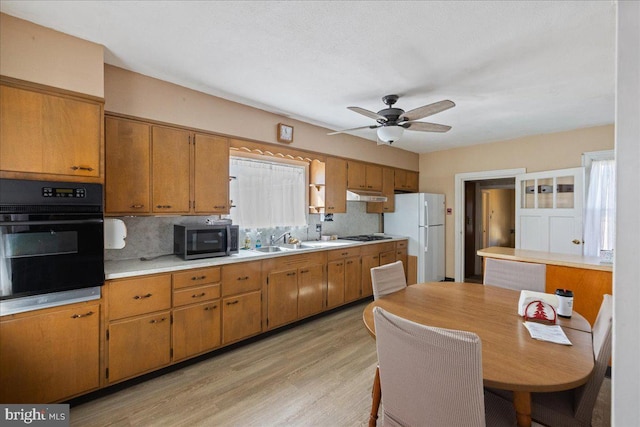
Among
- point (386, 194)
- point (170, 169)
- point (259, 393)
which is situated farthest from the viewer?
point (386, 194)

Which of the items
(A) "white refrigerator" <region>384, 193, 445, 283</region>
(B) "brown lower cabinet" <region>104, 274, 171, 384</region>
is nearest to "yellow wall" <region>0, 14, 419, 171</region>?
(B) "brown lower cabinet" <region>104, 274, 171, 384</region>

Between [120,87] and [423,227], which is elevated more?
[120,87]

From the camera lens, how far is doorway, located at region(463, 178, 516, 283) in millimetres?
6090

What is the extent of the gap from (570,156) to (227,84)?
15.5 ft

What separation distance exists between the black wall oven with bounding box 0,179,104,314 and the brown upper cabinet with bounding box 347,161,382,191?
10.7 ft

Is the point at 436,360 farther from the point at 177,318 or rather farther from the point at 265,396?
the point at 177,318

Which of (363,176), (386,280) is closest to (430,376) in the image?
(386,280)

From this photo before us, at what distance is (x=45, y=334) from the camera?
6.23 ft

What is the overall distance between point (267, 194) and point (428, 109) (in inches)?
88.6

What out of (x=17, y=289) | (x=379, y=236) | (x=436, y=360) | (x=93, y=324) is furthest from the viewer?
(x=379, y=236)

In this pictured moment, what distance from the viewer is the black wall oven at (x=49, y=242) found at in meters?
1.80

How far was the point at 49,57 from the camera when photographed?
193 cm

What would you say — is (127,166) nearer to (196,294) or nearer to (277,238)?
(196,294)

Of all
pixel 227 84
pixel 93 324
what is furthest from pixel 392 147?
pixel 93 324
